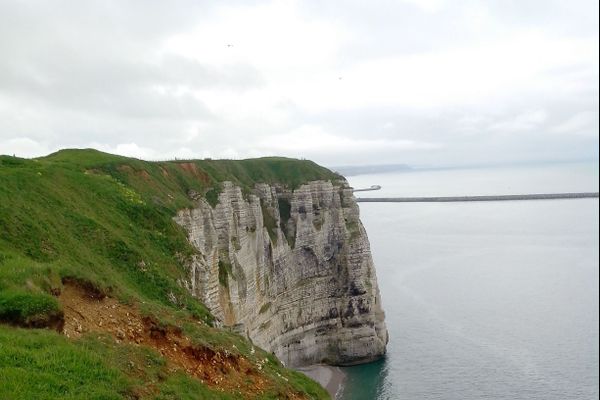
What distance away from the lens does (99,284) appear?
16.0 metres

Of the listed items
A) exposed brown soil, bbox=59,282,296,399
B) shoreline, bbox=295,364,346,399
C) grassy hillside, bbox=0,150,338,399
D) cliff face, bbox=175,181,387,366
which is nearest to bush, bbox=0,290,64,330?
grassy hillside, bbox=0,150,338,399

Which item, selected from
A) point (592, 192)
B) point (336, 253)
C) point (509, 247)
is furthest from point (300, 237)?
point (592, 192)

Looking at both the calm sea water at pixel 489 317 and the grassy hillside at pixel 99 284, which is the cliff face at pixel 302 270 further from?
the grassy hillside at pixel 99 284

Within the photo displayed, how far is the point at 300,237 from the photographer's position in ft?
169

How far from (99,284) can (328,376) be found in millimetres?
34278

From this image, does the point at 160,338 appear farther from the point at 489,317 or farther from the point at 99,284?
the point at 489,317

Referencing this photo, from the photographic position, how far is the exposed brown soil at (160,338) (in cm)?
1416

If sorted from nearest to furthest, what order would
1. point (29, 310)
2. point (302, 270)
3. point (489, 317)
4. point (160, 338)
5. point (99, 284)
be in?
point (29, 310) → point (160, 338) → point (99, 284) → point (302, 270) → point (489, 317)

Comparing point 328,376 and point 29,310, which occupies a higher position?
point 29,310

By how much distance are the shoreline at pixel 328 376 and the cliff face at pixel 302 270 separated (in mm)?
946

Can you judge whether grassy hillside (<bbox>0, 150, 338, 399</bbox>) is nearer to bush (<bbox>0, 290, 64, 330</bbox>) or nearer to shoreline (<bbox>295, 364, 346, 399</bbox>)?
bush (<bbox>0, 290, 64, 330</bbox>)

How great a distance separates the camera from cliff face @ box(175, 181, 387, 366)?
138 ft

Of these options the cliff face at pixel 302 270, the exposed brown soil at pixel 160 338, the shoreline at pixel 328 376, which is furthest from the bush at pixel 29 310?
the shoreline at pixel 328 376

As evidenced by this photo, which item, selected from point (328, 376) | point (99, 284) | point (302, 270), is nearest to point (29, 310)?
point (99, 284)
